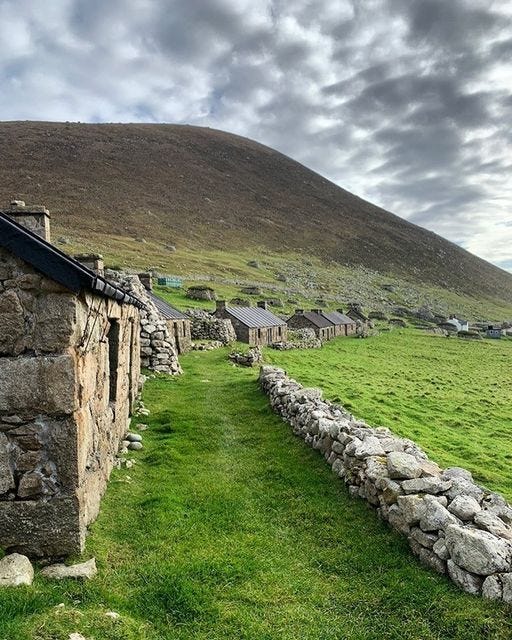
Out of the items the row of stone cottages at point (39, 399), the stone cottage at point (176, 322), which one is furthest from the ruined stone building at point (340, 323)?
the row of stone cottages at point (39, 399)

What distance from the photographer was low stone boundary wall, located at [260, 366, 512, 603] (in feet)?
19.9

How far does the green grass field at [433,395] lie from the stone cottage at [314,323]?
5150 mm

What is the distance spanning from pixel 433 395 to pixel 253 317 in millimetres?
22900

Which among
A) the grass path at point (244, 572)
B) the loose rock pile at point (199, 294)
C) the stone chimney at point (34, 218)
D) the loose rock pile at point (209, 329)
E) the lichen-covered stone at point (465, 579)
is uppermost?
the loose rock pile at point (199, 294)

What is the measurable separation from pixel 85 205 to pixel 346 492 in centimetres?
12134

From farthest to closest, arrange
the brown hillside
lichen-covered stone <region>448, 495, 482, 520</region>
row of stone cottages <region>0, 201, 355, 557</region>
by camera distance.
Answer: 1. the brown hillside
2. lichen-covered stone <region>448, 495, 482, 520</region>
3. row of stone cottages <region>0, 201, 355, 557</region>

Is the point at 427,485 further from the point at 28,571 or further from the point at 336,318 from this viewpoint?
the point at 336,318

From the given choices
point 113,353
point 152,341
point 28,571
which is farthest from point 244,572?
point 152,341

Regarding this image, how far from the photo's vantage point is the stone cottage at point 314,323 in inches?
2274

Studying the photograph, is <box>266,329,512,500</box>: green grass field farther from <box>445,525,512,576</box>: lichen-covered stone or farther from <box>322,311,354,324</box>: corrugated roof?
<box>322,311,354,324</box>: corrugated roof

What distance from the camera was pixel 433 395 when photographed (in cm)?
2648

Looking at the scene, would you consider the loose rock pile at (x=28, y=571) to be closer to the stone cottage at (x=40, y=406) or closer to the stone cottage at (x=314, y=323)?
the stone cottage at (x=40, y=406)

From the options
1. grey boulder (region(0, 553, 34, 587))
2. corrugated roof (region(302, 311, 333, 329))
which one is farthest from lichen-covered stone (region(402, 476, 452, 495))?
corrugated roof (region(302, 311, 333, 329))

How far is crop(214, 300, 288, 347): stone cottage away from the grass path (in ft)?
103
